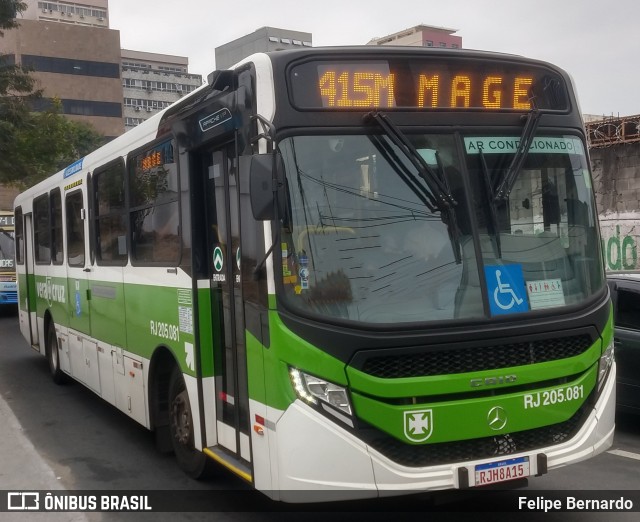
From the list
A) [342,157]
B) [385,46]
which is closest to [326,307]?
[342,157]

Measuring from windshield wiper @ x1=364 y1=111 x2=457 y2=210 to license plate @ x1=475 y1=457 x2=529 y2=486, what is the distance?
1546 millimetres

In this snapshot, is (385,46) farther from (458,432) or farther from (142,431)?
(142,431)

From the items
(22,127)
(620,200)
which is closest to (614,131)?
(620,200)

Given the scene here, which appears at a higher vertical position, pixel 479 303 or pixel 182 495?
pixel 479 303

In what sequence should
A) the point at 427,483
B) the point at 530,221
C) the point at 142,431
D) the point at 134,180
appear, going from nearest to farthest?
the point at 427,483, the point at 530,221, the point at 134,180, the point at 142,431

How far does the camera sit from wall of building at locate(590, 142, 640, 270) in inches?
733

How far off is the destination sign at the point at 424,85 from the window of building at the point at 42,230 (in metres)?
8.11

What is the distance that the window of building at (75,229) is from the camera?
399 inches

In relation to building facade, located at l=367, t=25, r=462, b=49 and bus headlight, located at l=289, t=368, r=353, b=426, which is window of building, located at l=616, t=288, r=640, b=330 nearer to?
bus headlight, located at l=289, t=368, r=353, b=426

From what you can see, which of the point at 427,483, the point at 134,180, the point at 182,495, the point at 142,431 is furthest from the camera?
the point at 142,431

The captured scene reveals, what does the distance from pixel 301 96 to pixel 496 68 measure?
4.56ft

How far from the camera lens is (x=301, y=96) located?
5.07 meters

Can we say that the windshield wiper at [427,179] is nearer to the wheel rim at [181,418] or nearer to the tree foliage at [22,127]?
the wheel rim at [181,418]

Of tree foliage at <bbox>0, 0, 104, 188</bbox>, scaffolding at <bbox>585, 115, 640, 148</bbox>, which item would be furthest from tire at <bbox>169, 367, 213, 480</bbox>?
tree foliage at <bbox>0, 0, 104, 188</bbox>
